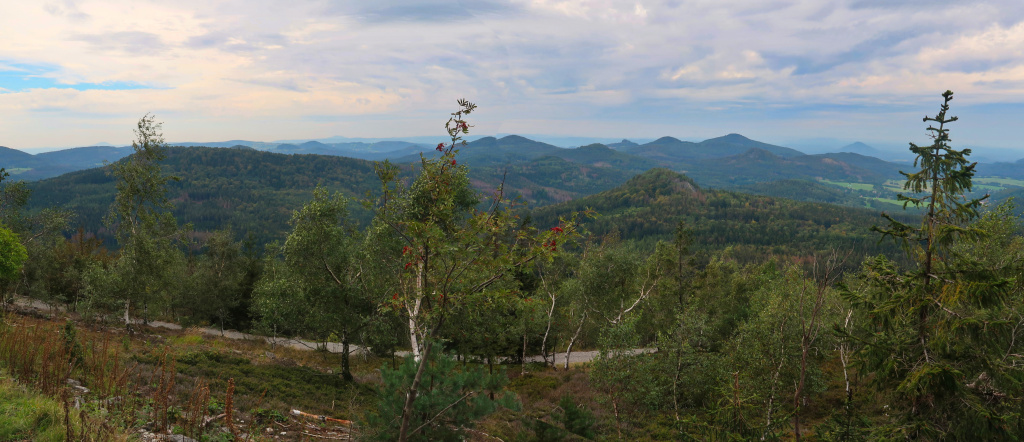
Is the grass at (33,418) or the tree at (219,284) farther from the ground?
the grass at (33,418)

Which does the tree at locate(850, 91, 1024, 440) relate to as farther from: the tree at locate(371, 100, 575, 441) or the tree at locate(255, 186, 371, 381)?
the tree at locate(255, 186, 371, 381)

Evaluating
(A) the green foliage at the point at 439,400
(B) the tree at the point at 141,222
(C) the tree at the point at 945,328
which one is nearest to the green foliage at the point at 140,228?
(B) the tree at the point at 141,222

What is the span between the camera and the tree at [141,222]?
3147cm

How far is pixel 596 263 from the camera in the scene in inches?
1471

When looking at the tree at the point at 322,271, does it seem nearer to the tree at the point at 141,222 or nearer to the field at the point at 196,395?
the field at the point at 196,395

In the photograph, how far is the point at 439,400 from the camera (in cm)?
864

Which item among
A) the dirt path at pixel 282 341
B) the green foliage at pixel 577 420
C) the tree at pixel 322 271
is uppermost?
the tree at pixel 322 271

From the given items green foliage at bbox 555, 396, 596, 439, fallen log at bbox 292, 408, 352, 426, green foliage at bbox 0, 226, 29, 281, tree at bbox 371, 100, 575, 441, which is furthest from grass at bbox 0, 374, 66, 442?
green foliage at bbox 0, 226, 29, 281

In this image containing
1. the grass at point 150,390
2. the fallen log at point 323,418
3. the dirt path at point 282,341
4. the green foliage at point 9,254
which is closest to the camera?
the grass at point 150,390

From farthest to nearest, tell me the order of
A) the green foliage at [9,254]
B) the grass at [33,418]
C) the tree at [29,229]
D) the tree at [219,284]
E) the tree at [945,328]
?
the tree at [219,284]
the tree at [29,229]
the green foliage at [9,254]
the tree at [945,328]
the grass at [33,418]

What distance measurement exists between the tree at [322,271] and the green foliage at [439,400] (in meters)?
13.4

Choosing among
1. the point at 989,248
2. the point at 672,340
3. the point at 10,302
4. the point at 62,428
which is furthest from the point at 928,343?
the point at 10,302

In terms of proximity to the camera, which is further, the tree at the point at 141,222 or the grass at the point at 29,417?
the tree at the point at 141,222

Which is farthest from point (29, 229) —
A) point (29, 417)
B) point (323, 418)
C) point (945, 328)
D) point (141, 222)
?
point (945, 328)
